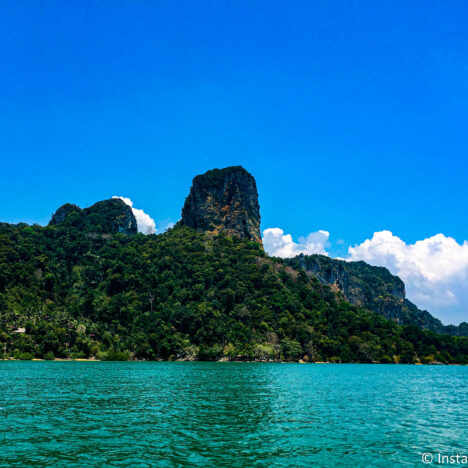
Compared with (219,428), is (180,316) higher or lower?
higher

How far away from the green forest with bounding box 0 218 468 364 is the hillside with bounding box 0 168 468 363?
0.42 m

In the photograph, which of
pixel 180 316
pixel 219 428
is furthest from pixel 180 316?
pixel 219 428

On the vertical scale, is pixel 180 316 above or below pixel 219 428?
above

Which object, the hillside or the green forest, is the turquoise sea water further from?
the hillside

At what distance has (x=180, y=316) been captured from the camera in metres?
144

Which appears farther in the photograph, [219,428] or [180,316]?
[180,316]

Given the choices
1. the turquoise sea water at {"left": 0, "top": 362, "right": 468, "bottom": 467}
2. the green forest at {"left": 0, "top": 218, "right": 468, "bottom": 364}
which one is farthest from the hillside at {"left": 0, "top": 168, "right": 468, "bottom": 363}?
the turquoise sea water at {"left": 0, "top": 362, "right": 468, "bottom": 467}

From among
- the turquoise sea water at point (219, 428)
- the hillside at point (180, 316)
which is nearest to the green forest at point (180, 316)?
the hillside at point (180, 316)

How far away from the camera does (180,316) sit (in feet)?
474

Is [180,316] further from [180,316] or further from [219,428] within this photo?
[219,428]

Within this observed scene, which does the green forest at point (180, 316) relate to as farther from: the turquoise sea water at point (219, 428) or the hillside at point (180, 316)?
the turquoise sea water at point (219, 428)

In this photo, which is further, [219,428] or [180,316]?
[180,316]

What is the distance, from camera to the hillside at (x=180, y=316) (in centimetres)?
13162

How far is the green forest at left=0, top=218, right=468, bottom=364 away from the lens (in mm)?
131250
